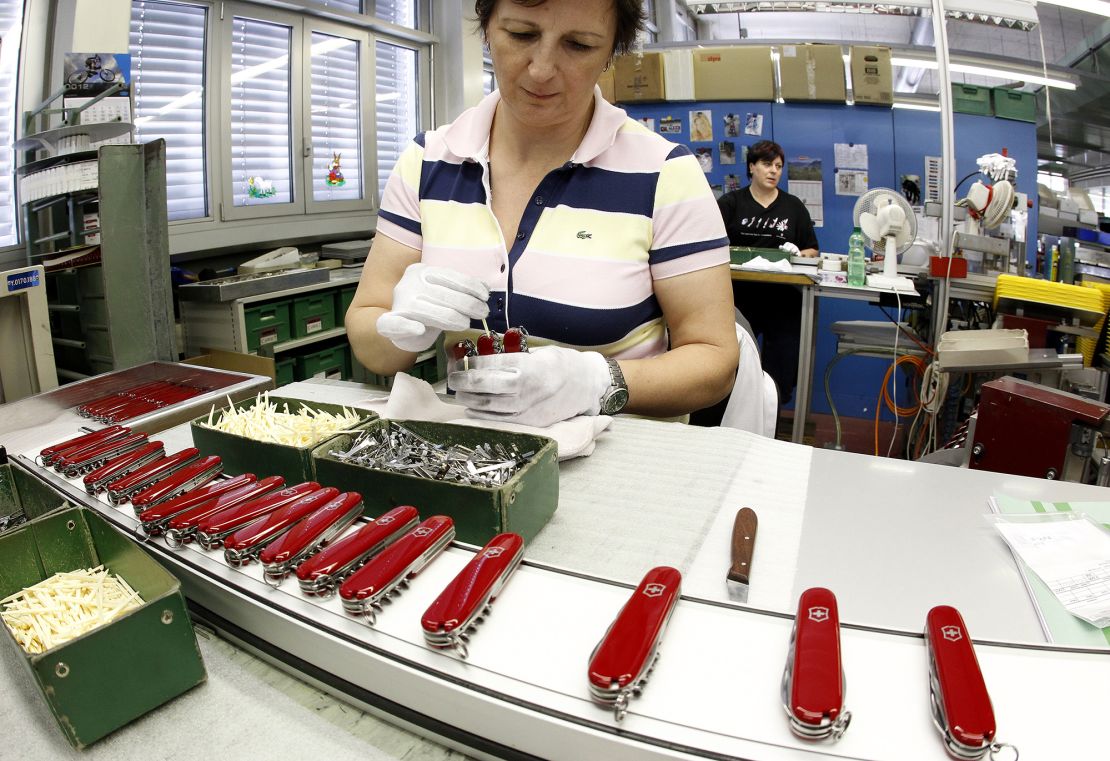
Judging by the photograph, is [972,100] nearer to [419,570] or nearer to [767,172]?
[767,172]

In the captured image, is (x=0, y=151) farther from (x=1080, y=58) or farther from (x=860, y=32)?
(x=860, y=32)

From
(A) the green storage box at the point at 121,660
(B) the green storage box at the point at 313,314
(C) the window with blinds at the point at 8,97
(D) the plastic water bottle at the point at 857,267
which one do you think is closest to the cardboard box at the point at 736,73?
(D) the plastic water bottle at the point at 857,267

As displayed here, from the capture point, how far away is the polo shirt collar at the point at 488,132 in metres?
1.36

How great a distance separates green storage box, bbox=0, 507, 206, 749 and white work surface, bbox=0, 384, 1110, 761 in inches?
0.9

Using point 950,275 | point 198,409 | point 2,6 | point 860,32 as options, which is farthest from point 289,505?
point 860,32

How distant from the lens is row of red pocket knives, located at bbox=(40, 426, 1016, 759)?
0.50 metres

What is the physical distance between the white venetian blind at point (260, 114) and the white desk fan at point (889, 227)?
144 inches

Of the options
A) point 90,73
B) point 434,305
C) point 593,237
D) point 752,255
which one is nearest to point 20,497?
point 434,305

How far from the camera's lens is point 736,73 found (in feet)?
16.9

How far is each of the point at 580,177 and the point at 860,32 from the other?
9.93 metres

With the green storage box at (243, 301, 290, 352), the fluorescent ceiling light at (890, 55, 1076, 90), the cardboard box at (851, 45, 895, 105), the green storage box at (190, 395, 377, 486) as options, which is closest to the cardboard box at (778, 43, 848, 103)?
the cardboard box at (851, 45, 895, 105)

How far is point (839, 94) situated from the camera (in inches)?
195

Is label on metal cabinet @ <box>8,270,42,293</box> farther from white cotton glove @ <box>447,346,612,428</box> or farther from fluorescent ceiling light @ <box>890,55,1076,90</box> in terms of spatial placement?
fluorescent ceiling light @ <box>890,55,1076,90</box>

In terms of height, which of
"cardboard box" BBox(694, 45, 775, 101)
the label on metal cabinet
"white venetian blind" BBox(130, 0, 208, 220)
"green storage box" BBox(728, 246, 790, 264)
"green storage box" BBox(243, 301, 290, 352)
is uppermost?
"cardboard box" BBox(694, 45, 775, 101)
